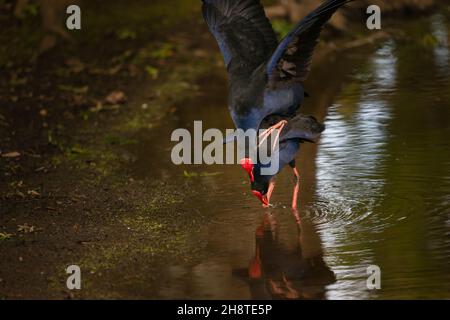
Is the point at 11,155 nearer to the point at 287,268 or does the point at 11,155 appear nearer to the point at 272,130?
the point at 272,130

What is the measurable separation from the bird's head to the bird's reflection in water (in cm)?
26

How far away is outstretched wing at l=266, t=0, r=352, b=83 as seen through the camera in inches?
270

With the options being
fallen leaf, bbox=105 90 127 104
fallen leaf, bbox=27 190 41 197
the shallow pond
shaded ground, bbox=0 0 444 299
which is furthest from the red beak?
fallen leaf, bbox=105 90 127 104

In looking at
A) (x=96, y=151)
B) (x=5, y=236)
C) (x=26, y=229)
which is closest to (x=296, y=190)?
(x=26, y=229)

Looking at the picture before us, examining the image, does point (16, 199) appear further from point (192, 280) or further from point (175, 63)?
point (175, 63)

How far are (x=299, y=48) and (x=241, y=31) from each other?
0.95 meters

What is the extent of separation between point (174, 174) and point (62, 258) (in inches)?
89.9

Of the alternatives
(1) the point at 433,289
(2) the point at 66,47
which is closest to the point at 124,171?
(1) the point at 433,289

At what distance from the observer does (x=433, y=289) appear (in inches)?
220

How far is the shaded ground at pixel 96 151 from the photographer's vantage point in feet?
21.0

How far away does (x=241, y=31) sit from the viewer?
8.05 meters

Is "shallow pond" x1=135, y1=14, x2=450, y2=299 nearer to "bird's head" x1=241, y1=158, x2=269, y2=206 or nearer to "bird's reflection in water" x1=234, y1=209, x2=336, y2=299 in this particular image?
"bird's reflection in water" x1=234, y1=209, x2=336, y2=299

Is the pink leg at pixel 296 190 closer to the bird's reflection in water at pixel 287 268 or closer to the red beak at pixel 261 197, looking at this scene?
the red beak at pixel 261 197

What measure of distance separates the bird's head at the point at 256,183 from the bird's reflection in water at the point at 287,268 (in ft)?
0.84
